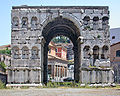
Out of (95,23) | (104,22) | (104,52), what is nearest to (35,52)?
(95,23)

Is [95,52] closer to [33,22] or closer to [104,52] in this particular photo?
[104,52]

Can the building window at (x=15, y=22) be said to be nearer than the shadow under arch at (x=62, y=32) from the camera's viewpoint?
Yes

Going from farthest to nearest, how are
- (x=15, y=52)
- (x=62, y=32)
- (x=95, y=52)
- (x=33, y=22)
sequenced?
(x=62, y=32) < (x=95, y=52) < (x=33, y=22) < (x=15, y=52)

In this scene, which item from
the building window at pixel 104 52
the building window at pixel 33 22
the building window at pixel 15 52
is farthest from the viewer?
the building window at pixel 33 22

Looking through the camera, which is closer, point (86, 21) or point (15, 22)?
point (15, 22)

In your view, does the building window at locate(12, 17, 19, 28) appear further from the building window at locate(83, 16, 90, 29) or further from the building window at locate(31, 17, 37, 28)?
the building window at locate(83, 16, 90, 29)

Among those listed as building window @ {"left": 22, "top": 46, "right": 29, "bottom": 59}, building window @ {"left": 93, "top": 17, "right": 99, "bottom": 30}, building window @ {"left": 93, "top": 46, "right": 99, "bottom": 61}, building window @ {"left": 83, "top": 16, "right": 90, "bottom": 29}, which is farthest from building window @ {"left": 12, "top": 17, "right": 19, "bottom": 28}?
building window @ {"left": 93, "top": 46, "right": 99, "bottom": 61}

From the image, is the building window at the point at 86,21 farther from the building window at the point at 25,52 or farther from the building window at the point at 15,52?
the building window at the point at 15,52

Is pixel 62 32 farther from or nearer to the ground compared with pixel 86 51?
farther from the ground

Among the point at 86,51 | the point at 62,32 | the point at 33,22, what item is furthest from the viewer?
the point at 62,32

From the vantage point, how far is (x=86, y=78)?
2366cm

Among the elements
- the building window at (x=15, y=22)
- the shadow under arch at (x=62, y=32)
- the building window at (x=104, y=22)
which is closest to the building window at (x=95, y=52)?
the shadow under arch at (x=62, y=32)

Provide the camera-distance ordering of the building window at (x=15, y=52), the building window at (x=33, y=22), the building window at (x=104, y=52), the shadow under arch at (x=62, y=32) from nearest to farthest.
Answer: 1. the building window at (x=15, y=52)
2. the building window at (x=104, y=52)
3. the building window at (x=33, y=22)
4. the shadow under arch at (x=62, y=32)

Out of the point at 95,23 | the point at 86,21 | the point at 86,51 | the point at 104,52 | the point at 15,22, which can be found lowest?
the point at 104,52
